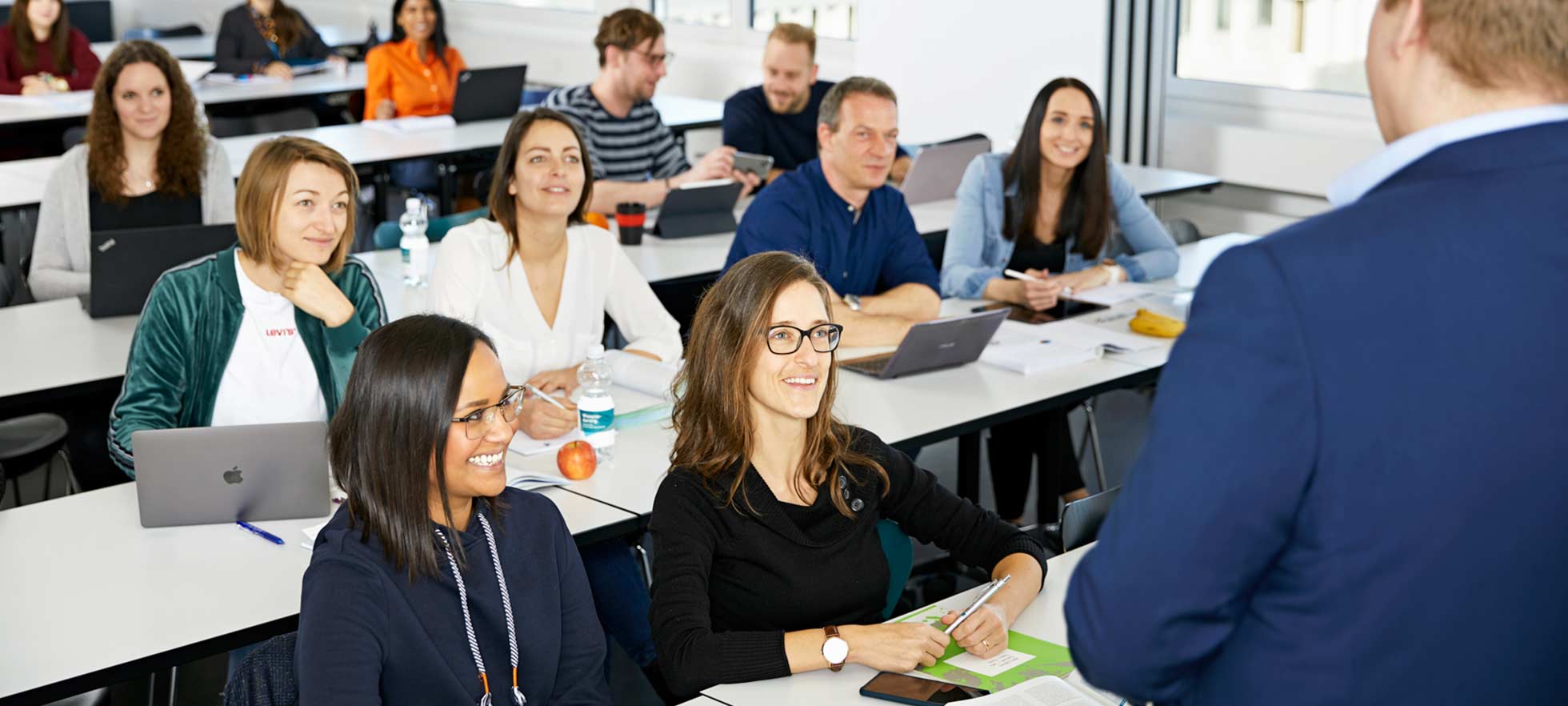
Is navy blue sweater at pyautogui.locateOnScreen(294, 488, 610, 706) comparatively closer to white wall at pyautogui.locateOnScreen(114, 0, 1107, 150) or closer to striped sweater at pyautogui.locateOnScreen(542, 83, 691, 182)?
striped sweater at pyautogui.locateOnScreen(542, 83, 691, 182)

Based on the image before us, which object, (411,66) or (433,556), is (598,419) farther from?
(411,66)

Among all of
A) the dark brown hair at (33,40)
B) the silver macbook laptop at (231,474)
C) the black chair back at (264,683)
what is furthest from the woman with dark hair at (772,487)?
the dark brown hair at (33,40)

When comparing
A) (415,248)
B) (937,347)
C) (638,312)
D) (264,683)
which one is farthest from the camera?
(415,248)

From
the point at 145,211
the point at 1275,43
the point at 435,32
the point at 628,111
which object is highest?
the point at 435,32

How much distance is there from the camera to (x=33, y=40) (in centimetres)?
725

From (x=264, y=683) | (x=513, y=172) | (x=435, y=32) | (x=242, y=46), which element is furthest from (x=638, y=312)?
(x=242, y=46)

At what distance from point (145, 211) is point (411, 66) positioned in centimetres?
299

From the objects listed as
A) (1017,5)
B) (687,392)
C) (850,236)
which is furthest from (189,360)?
(1017,5)

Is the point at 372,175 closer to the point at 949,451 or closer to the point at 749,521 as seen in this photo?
the point at 949,451

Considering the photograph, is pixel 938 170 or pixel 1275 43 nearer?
pixel 938 170

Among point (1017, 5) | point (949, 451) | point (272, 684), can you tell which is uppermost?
point (1017, 5)

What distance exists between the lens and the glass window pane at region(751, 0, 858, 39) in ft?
25.9

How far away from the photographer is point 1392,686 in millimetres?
1166

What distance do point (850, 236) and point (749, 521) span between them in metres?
1.81
